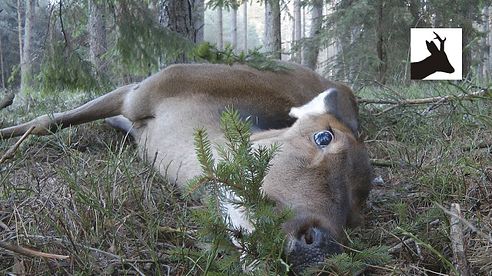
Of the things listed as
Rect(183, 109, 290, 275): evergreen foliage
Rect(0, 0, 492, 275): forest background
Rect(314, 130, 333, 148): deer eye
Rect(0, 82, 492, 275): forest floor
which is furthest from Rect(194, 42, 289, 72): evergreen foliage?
Rect(183, 109, 290, 275): evergreen foliage

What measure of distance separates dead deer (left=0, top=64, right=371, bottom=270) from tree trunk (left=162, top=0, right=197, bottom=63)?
5.70ft

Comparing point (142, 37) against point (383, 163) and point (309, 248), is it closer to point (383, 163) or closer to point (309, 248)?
point (383, 163)

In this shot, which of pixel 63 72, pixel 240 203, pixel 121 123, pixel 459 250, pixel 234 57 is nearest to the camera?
pixel 240 203

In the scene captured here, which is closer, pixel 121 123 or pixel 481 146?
pixel 481 146

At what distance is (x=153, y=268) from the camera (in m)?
2.52

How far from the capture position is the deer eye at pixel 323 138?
349cm

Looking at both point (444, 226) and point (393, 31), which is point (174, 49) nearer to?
point (444, 226)

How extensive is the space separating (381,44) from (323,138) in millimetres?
10224

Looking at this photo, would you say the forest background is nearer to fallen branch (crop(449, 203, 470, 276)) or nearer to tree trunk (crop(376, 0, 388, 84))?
fallen branch (crop(449, 203, 470, 276))

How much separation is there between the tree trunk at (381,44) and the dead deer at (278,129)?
24.9 feet

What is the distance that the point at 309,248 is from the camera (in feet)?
7.75

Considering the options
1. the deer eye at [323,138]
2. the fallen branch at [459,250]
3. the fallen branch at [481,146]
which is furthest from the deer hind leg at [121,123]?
the fallen branch at [459,250]

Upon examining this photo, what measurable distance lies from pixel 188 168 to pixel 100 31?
46.6 ft

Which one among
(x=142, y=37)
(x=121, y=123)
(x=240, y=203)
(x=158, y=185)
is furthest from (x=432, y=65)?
(x=240, y=203)
